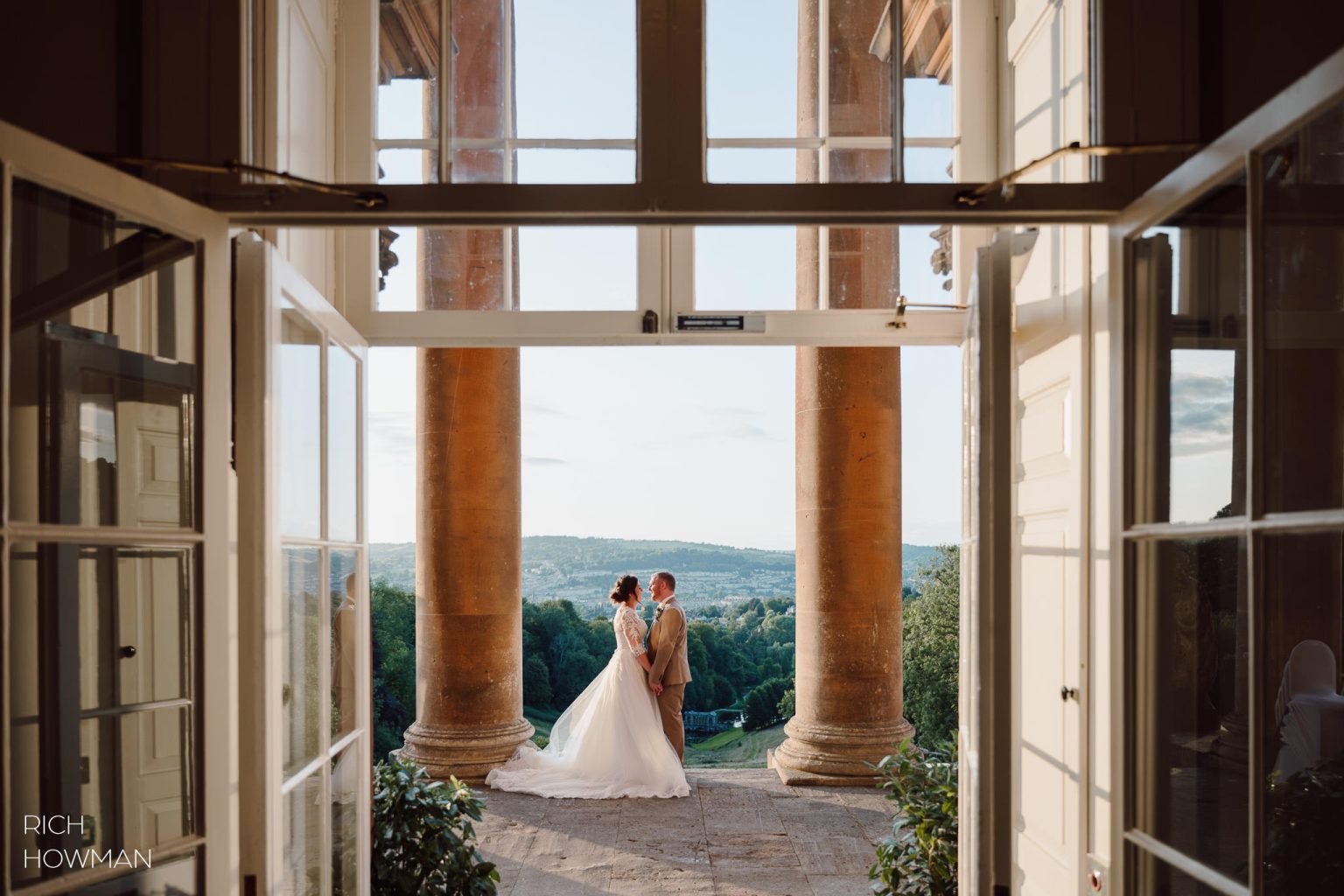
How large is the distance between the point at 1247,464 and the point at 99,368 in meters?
2.29

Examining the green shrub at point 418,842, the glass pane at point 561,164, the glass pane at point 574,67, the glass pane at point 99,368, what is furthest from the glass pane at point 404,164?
the green shrub at point 418,842

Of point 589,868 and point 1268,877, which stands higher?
point 1268,877

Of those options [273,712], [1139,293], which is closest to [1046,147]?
[1139,293]

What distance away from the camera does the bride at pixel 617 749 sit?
8.92m

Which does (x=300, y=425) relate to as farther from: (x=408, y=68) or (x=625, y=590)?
(x=625, y=590)

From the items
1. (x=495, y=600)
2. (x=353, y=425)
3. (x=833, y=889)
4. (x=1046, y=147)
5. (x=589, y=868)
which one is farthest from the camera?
(x=495, y=600)

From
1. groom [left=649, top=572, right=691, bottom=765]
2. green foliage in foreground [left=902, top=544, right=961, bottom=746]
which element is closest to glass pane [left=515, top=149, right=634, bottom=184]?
groom [left=649, top=572, right=691, bottom=765]

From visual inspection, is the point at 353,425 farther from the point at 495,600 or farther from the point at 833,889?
the point at 495,600

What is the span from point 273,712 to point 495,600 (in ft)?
21.4

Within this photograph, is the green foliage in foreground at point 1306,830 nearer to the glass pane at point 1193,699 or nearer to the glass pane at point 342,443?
the glass pane at point 1193,699

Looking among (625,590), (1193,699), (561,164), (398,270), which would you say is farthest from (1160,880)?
(625,590)

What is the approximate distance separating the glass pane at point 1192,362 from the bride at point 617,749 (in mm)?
6866

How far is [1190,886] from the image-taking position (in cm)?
231

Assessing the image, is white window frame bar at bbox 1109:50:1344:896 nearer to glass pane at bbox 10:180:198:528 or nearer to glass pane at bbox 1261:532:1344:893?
glass pane at bbox 1261:532:1344:893
